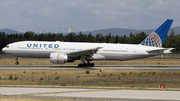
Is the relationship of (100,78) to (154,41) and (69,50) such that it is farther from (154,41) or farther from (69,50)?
(154,41)

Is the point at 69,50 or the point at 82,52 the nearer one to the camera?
the point at 82,52

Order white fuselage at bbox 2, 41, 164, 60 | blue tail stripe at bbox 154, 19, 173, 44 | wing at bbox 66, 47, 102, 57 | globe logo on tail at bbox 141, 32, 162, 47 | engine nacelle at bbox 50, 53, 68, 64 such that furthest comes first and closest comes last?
1. globe logo on tail at bbox 141, 32, 162, 47
2. blue tail stripe at bbox 154, 19, 173, 44
3. white fuselage at bbox 2, 41, 164, 60
4. wing at bbox 66, 47, 102, 57
5. engine nacelle at bbox 50, 53, 68, 64

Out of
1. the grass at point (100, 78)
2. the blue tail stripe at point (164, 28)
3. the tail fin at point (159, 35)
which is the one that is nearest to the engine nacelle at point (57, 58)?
the grass at point (100, 78)

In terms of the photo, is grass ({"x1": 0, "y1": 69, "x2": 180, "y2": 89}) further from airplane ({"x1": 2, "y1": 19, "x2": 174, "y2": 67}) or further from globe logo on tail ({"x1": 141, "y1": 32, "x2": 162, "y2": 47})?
globe logo on tail ({"x1": 141, "y1": 32, "x2": 162, "y2": 47})

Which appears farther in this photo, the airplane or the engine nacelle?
the airplane

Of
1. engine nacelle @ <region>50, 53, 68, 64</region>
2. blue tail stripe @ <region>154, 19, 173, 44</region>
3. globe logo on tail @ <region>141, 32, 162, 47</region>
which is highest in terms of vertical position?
blue tail stripe @ <region>154, 19, 173, 44</region>

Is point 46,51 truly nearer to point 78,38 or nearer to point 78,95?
point 78,95

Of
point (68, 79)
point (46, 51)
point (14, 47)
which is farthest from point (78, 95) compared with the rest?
point (14, 47)

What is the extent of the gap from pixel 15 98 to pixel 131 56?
2902 cm

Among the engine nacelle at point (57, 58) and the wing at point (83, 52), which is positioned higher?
the wing at point (83, 52)

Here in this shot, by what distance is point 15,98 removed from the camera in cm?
1620

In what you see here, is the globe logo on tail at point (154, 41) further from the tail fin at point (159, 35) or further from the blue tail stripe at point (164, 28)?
the blue tail stripe at point (164, 28)

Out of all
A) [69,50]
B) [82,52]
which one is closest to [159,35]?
[82,52]

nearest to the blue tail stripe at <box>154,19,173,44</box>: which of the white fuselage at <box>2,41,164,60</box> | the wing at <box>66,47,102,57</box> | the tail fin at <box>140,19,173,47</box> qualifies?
the tail fin at <box>140,19,173,47</box>
